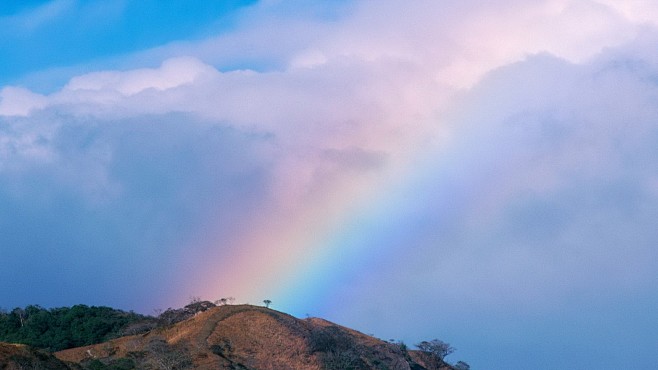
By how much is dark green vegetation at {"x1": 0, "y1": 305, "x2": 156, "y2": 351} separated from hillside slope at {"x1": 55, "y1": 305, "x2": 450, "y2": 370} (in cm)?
2110

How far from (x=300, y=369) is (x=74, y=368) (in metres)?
34.3

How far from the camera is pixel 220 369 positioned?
103938 mm

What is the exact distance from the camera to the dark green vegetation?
139 metres

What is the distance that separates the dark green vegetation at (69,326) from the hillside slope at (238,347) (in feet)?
69.2

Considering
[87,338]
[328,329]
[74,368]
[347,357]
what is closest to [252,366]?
[347,357]

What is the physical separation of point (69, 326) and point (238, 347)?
1847 inches

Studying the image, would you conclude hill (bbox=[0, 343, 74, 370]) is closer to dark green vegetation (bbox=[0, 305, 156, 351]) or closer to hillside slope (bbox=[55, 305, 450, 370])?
hillside slope (bbox=[55, 305, 450, 370])

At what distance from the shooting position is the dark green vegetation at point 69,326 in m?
139

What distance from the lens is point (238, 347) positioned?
11338 cm

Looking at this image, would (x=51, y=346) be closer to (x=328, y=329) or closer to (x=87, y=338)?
(x=87, y=338)

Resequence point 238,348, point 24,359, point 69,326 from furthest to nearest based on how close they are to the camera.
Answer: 1. point 69,326
2. point 238,348
3. point 24,359

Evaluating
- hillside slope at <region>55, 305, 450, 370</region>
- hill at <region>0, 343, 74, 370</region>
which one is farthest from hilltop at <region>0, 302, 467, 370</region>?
hill at <region>0, 343, 74, 370</region>

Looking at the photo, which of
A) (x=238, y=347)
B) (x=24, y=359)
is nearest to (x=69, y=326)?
(x=238, y=347)

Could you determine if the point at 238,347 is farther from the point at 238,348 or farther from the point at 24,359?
the point at 24,359
